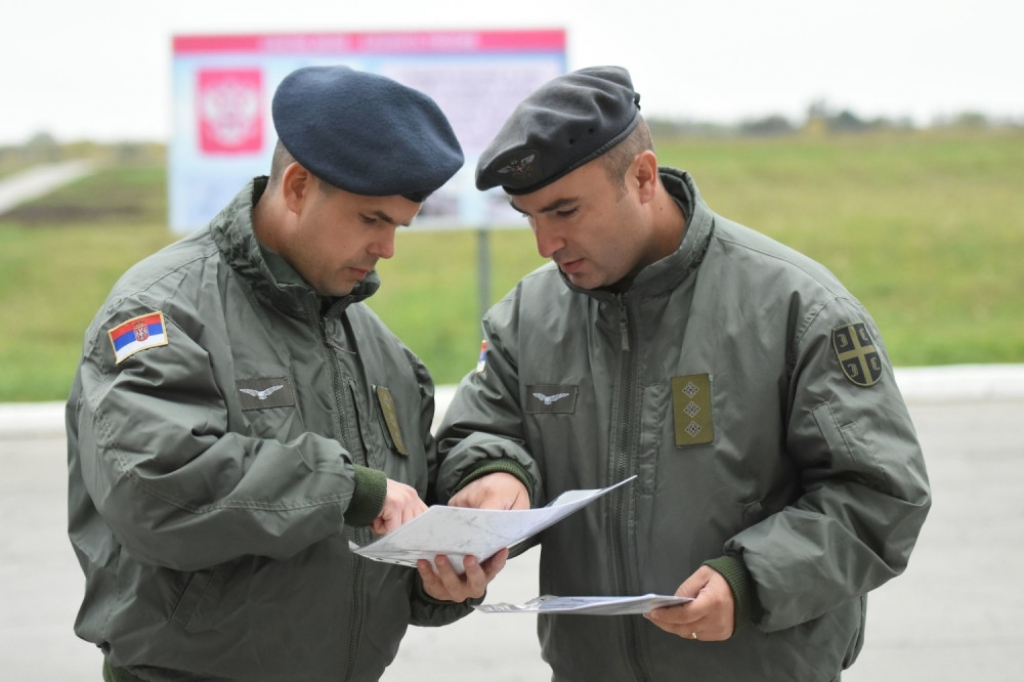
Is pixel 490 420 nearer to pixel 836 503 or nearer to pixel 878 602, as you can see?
pixel 836 503

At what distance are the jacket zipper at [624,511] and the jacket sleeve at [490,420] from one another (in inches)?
7.8

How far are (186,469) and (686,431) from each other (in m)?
0.93

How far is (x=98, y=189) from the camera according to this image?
15031 millimetres

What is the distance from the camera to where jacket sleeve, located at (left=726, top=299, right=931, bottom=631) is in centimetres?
213

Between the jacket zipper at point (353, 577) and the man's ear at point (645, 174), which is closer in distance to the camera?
the jacket zipper at point (353, 577)

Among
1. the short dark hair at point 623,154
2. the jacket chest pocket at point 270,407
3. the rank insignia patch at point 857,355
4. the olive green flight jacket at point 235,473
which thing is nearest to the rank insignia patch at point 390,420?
the olive green flight jacket at point 235,473

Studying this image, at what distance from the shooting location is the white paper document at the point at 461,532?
1.99 meters

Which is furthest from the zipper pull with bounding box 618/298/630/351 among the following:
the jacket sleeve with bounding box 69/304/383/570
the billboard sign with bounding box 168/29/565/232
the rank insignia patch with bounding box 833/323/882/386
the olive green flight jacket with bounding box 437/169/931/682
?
the billboard sign with bounding box 168/29/565/232

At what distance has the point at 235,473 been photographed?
6.47 ft

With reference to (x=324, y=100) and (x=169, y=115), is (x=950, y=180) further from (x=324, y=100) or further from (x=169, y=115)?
(x=324, y=100)

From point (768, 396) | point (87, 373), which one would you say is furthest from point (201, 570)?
point (768, 396)

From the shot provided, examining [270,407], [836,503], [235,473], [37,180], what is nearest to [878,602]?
[836,503]

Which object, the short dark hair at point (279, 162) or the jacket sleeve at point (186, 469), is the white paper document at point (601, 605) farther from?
the short dark hair at point (279, 162)

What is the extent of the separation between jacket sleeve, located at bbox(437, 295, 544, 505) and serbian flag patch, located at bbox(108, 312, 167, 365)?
2.28 ft
